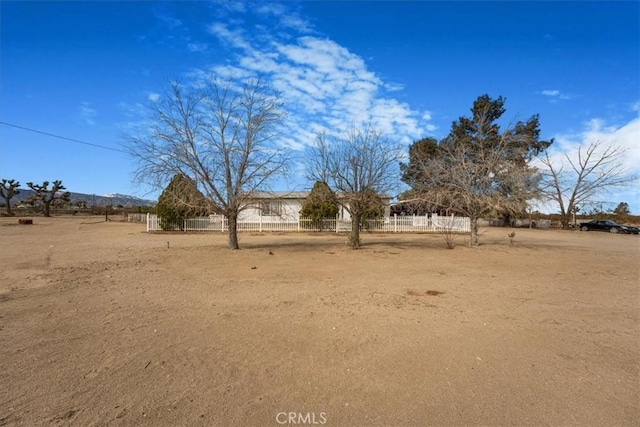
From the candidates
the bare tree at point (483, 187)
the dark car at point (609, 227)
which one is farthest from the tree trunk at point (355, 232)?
the dark car at point (609, 227)

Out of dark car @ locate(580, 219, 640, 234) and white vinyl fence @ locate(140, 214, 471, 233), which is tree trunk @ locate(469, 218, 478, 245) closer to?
white vinyl fence @ locate(140, 214, 471, 233)

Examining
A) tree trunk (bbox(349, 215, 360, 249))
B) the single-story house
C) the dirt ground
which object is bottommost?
the dirt ground

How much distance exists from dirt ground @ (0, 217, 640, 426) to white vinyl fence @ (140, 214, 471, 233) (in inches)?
683

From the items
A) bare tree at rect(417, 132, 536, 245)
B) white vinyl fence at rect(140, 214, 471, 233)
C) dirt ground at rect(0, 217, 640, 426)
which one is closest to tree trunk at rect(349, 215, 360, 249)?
bare tree at rect(417, 132, 536, 245)

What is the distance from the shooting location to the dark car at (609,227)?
112 ft

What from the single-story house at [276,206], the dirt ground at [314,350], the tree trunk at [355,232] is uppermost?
the single-story house at [276,206]

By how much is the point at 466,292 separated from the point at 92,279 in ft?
27.7

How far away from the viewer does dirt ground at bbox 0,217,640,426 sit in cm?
298

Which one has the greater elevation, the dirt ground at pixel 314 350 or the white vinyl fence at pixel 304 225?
the white vinyl fence at pixel 304 225

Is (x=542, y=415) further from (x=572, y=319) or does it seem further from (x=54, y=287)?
(x=54, y=287)

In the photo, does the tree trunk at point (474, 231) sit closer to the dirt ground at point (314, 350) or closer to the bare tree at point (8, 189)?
the dirt ground at point (314, 350)

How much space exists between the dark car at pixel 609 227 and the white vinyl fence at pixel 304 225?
747 inches

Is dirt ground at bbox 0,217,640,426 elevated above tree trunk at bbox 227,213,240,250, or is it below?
below

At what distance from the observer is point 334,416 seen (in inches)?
113
